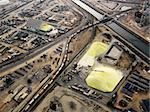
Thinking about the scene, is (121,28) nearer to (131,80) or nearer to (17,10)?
(131,80)

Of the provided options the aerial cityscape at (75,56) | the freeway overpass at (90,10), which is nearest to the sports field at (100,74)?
→ the aerial cityscape at (75,56)

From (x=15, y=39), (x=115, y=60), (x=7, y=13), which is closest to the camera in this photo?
(x=115, y=60)

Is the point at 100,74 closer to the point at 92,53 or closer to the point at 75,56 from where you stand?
the point at 92,53

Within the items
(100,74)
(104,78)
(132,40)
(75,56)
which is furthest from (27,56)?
(132,40)

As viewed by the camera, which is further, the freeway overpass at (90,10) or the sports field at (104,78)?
the freeway overpass at (90,10)

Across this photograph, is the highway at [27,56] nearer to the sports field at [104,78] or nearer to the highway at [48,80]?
the highway at [48,80]

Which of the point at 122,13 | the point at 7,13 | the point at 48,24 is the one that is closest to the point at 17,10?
the point at 7,13

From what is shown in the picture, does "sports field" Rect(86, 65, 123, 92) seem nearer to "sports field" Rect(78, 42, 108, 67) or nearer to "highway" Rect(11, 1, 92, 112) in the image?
"sports field" Rect(78, 42, 108, 67)

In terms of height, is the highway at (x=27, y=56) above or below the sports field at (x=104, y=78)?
below

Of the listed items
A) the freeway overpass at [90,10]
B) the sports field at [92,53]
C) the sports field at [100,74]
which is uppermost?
the sports field at [100,74]
